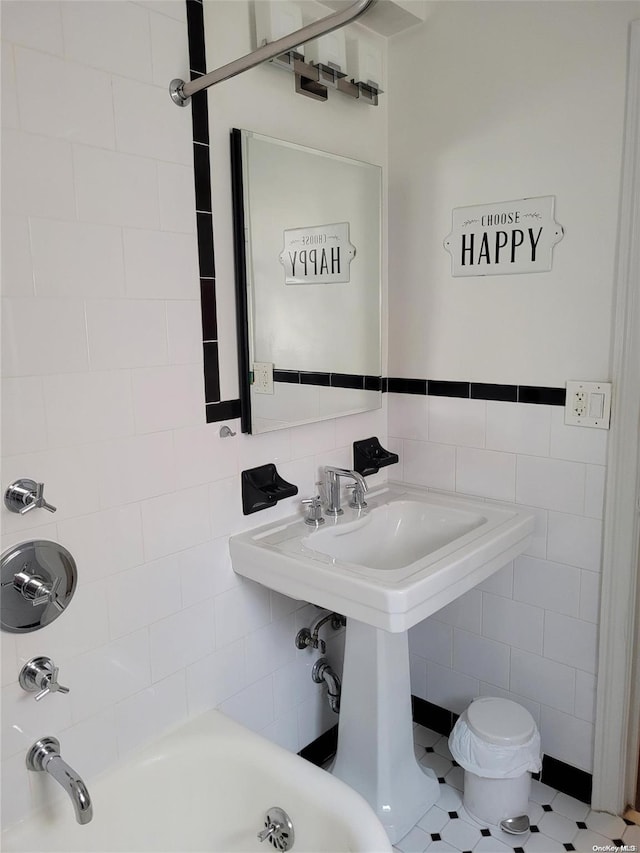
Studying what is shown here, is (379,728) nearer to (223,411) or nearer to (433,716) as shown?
(433,716)

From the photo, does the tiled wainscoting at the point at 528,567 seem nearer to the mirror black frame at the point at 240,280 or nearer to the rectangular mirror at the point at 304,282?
the rectangular mirror at the point at 304,282

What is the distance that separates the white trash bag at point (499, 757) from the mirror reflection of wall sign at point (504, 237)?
1.32m

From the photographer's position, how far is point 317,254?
189cm

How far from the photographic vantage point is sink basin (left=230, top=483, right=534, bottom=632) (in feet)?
4.82

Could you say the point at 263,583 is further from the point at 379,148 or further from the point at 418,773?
the point at 379,148

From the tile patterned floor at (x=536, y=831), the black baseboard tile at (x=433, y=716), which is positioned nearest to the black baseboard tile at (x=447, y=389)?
the black baseboard tile at (x=433, y=716)

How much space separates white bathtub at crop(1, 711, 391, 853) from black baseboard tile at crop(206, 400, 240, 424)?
773 millimetres

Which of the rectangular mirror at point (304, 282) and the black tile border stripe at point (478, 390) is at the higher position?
the rectangular mirror at point (304, 282)

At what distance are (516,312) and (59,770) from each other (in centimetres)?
159

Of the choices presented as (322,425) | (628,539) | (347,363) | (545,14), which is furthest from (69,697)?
(545,14)

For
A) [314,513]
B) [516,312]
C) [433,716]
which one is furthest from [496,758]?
[516,312]

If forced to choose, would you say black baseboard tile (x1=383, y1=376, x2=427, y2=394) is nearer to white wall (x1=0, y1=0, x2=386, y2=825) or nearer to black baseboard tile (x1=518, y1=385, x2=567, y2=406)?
black baseboard tile (x1=518, y1=385, x2=567, y2=406)

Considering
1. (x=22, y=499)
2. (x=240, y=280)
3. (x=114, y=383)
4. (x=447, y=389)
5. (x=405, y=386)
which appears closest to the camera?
(x=22, y=499)

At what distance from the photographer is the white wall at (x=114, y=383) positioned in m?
1.26
